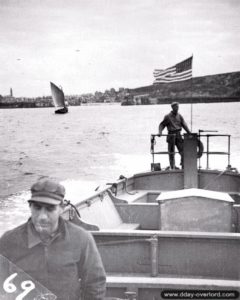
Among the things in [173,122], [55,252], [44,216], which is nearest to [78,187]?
[173,122]

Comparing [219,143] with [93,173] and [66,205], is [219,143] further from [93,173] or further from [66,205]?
[66,205]

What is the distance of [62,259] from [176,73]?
7.60 meters

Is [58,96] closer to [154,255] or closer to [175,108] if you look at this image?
[175,108]

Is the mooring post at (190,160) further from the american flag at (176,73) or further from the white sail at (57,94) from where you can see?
the white sail at (57,94)

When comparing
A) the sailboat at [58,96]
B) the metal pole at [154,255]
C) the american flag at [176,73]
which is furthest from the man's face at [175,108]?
the sailboat at [58,96]

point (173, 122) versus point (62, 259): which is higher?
point (173, 122)

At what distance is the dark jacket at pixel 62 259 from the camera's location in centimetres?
262

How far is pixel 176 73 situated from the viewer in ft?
31.9

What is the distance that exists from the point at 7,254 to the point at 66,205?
2436mm

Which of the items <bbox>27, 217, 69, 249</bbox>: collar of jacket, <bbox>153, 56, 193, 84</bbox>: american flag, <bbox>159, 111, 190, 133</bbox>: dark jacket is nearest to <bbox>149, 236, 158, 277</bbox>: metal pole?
<bbox>27, 217, 69, 249</bbox>: collar of jacket

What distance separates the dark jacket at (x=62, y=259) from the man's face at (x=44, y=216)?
0.25 ft

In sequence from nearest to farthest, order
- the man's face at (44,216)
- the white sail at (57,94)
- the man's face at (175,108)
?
the man's face at (44,216)
the man's face at (175,108)
the white sail at (57,94)

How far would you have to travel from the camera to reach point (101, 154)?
1538 inches

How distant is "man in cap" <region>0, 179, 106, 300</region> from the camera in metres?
2.58
